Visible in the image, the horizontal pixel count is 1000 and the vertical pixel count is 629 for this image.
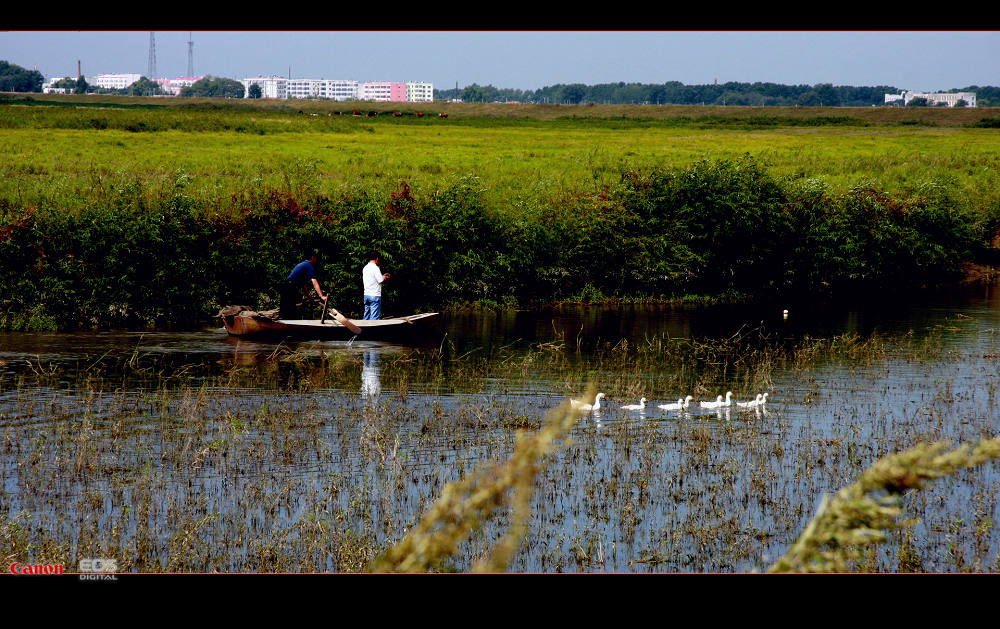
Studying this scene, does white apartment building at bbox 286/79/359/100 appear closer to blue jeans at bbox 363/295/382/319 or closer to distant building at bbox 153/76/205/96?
distant building at bbox 153/76/205/96

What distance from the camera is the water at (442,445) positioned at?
12.6 metres

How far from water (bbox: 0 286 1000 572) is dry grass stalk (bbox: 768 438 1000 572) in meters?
9.21

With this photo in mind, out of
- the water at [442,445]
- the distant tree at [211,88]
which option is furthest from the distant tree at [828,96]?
the water at [442,445]

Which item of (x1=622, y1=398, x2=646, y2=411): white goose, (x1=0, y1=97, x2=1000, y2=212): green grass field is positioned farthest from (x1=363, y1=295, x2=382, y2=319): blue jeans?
(x1=622, y1=398, x2=646, y2=411): white goose

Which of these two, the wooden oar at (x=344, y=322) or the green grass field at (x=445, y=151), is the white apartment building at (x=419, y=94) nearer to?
the green grass field at (x=445, y=151)

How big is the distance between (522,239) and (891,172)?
28.7 metres

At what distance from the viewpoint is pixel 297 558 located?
11852 mm

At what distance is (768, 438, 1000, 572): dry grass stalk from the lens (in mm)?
2418

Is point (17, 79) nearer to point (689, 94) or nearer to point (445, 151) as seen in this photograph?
point (445, 151)

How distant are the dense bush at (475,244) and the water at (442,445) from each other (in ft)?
11.9
